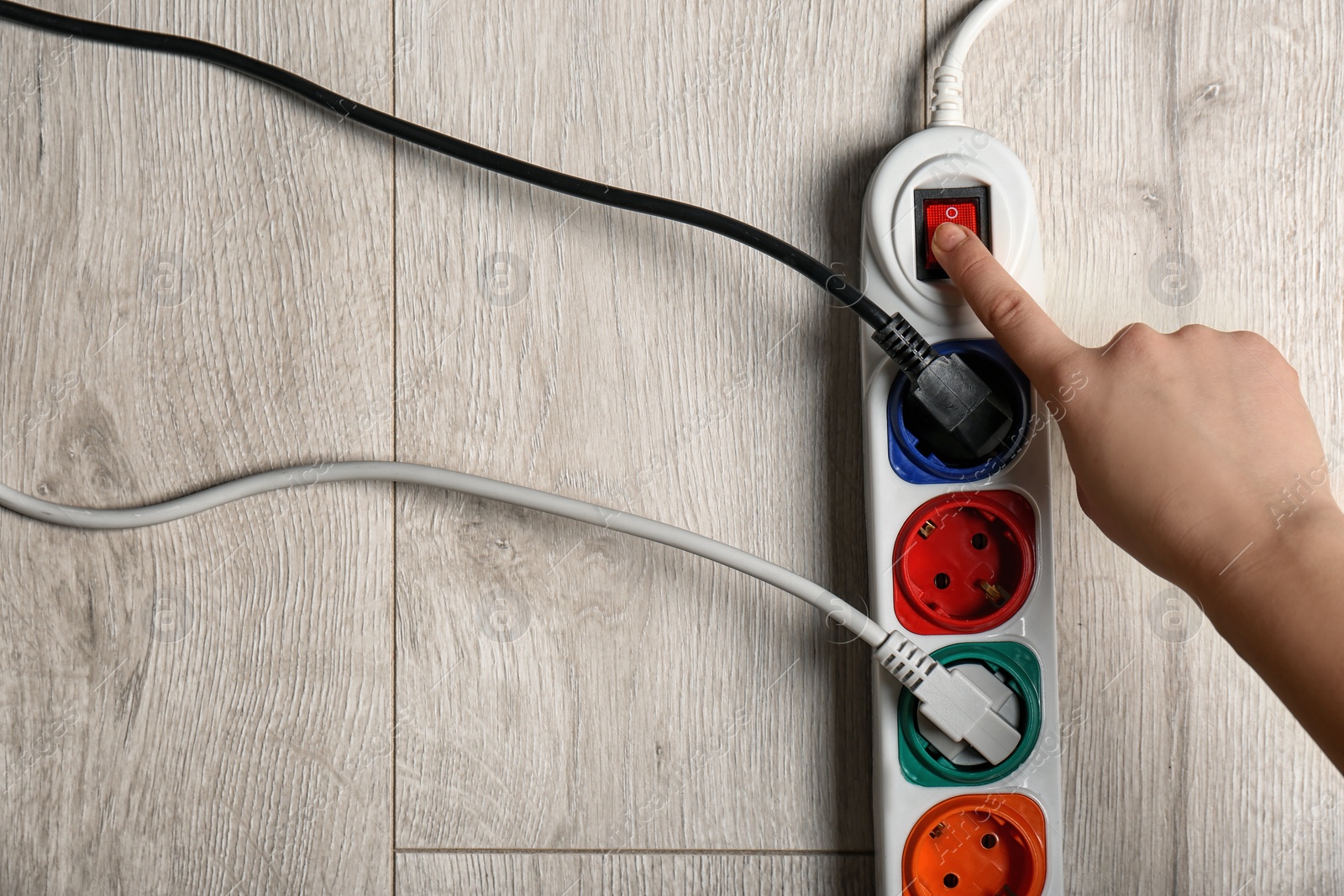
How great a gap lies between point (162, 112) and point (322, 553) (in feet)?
0.90

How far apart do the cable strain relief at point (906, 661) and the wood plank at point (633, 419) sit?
57 mm

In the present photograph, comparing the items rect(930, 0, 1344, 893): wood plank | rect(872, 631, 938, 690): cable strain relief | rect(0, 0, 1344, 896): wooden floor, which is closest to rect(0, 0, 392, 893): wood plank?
rect(0, 0, 1344, 896): wooden floor

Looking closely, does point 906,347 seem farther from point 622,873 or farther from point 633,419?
point 622,873

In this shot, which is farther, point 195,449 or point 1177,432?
point 195,449

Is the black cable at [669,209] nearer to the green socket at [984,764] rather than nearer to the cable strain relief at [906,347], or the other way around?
the cable strain relief at [906,347]

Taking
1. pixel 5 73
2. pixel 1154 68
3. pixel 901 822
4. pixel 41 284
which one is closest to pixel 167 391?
pixel 41 284

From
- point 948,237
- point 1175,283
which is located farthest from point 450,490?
point 1175,283

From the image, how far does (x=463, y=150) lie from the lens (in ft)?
1.58

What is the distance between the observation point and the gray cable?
460mm

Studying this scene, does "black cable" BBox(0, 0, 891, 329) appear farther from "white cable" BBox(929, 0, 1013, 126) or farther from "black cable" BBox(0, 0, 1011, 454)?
"white cable" BBox(929, 0, 1013, 126)

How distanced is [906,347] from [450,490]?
0.26 m

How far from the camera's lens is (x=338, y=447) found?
0.51 meters

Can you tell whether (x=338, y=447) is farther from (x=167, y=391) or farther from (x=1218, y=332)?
(x=1218, y=332)

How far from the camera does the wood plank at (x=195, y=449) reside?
1.66 ft
